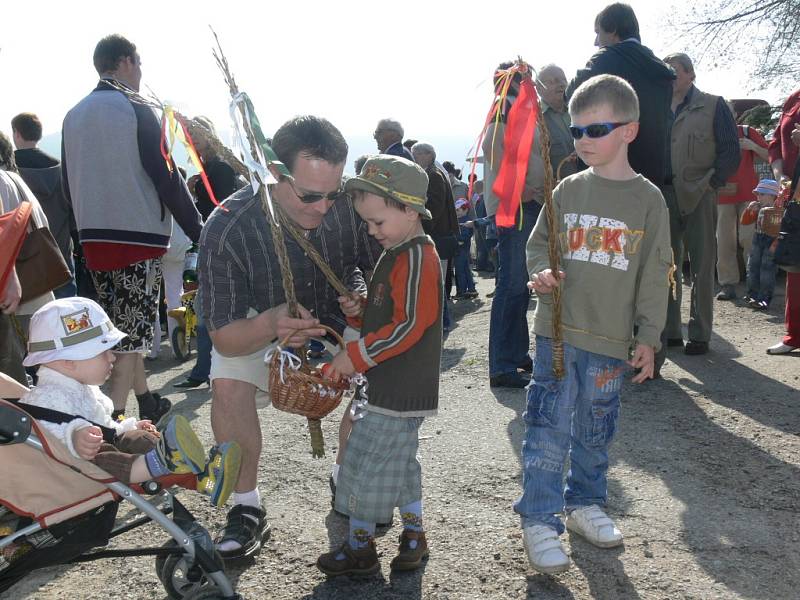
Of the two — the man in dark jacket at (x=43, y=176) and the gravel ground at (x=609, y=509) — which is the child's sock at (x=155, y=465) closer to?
the gravel ground at (x=609, y=509)

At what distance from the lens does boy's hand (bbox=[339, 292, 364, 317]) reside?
350cm

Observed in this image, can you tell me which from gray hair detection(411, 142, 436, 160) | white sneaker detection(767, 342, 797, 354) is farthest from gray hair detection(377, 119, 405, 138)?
white sneaker detection(767, 342, 797, 354)

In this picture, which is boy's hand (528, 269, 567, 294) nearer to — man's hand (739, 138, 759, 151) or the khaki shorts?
the khaki shorts

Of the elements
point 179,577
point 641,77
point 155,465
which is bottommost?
point 179,577

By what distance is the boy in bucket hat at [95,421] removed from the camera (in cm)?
286

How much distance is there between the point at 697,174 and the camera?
20.7 ft

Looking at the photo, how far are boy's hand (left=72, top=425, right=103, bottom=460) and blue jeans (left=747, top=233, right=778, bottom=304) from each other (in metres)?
7.32

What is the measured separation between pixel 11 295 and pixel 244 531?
148cm

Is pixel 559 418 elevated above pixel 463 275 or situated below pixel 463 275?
above

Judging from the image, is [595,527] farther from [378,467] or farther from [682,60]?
[682,60]

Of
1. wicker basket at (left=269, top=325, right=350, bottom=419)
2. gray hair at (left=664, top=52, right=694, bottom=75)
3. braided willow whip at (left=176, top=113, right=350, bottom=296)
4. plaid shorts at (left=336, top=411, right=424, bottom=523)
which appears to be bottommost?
plaid shorts at (left=336, top=411, right=424, bottom=523)

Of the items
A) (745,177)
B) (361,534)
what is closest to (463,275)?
(745,177)

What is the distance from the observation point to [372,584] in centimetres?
326

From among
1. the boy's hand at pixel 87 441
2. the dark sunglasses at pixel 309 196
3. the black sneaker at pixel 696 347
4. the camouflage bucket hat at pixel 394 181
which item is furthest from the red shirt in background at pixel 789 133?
the boy's hand at pixel 87 441
